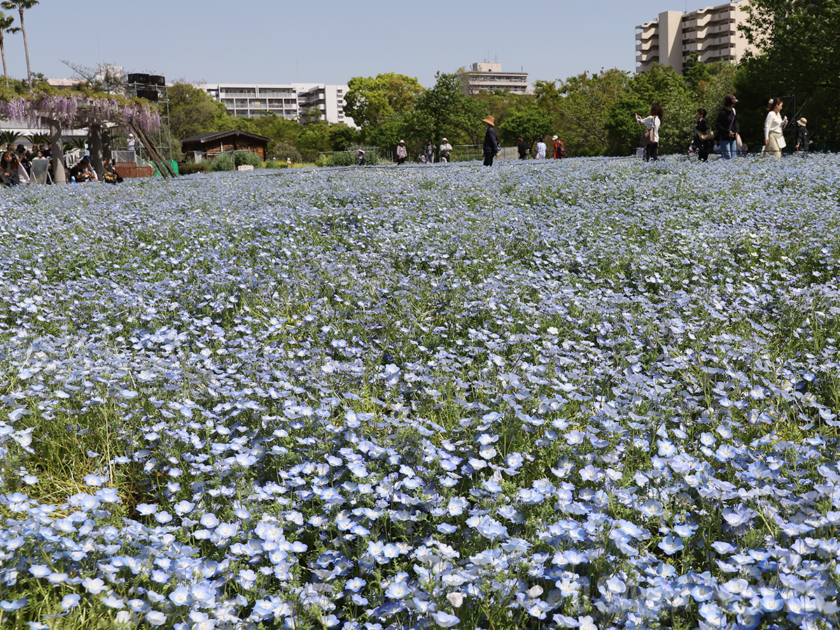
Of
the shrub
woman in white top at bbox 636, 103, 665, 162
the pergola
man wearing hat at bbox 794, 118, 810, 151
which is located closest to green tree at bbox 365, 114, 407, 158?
the shrub

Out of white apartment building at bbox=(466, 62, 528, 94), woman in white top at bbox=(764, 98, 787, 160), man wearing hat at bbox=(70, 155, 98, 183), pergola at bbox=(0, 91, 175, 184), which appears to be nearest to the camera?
woman in white top at bbox=(764, 98, 787, 160)

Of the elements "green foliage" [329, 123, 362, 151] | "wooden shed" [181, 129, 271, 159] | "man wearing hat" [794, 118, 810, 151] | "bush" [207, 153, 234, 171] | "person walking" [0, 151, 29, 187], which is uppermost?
"green foliage" [329, 123, 362, 151]

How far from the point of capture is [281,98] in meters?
176

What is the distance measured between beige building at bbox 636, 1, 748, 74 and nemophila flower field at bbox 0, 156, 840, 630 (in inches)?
4699

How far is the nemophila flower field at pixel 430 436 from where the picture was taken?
2074mm

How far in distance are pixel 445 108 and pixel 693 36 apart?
90.4 m

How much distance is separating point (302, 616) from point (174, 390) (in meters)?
1.95

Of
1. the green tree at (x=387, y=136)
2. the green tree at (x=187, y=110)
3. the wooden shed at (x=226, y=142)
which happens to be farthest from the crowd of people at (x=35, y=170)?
the green tree at (x=187, y=110)

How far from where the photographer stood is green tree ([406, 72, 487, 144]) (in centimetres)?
4553

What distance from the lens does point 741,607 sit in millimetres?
1845

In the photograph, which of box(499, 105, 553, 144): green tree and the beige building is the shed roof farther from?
the beige building

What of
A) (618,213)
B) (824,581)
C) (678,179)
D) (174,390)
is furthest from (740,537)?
(678,179)

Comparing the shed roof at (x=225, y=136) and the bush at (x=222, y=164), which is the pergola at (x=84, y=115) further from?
the shed roof at (x=225, y=136)

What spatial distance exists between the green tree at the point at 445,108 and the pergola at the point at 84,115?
25.7m
